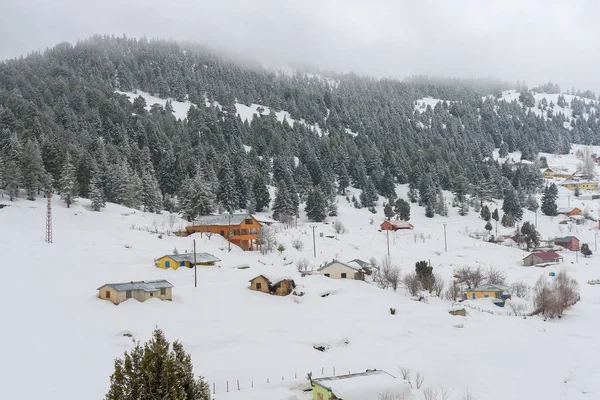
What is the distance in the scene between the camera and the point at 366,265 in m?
64.3

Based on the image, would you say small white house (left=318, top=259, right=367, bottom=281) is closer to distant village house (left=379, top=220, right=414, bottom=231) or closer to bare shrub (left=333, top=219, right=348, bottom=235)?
bare shrub (left=333, top=219, right=348, bottom=235)

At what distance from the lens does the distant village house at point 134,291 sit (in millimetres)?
40281

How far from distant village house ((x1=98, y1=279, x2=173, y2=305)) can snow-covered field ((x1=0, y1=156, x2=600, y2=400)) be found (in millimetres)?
879

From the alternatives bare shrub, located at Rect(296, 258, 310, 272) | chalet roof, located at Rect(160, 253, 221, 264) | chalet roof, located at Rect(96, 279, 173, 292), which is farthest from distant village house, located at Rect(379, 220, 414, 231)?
chalet roof, located at Rect(96, 279, 173, 292)

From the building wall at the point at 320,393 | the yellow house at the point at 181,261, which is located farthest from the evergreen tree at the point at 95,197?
the building wall at the point at 320,393

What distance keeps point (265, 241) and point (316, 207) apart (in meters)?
29.6

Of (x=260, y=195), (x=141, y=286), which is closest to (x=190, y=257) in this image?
(x=141, y=286)

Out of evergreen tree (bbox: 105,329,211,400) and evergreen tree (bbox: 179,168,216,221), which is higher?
evergreen tree (bbox: 179,168,216,221)

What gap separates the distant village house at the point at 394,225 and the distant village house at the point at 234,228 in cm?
3113

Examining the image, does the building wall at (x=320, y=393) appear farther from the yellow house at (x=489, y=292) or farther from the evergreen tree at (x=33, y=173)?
the evergreen tree at (x=33, y=173)

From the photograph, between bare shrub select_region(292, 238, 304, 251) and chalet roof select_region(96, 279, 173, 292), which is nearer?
chalet roof select_region(96, 279, 173, 292)

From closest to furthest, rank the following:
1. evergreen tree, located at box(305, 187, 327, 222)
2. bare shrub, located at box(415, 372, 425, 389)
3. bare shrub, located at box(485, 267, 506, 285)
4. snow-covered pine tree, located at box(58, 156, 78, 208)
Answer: bare shrub, located at box(415, 372, 425, 389)
bare shrub, located at box(485, 267, 506, 285)
snow-covered pine tree, located at box(58, 156, 78, 208)
evergreen tree, located at box(305, 187, 327, 222)

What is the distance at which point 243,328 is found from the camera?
125ft

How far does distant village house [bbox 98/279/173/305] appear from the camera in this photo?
1586 inches
